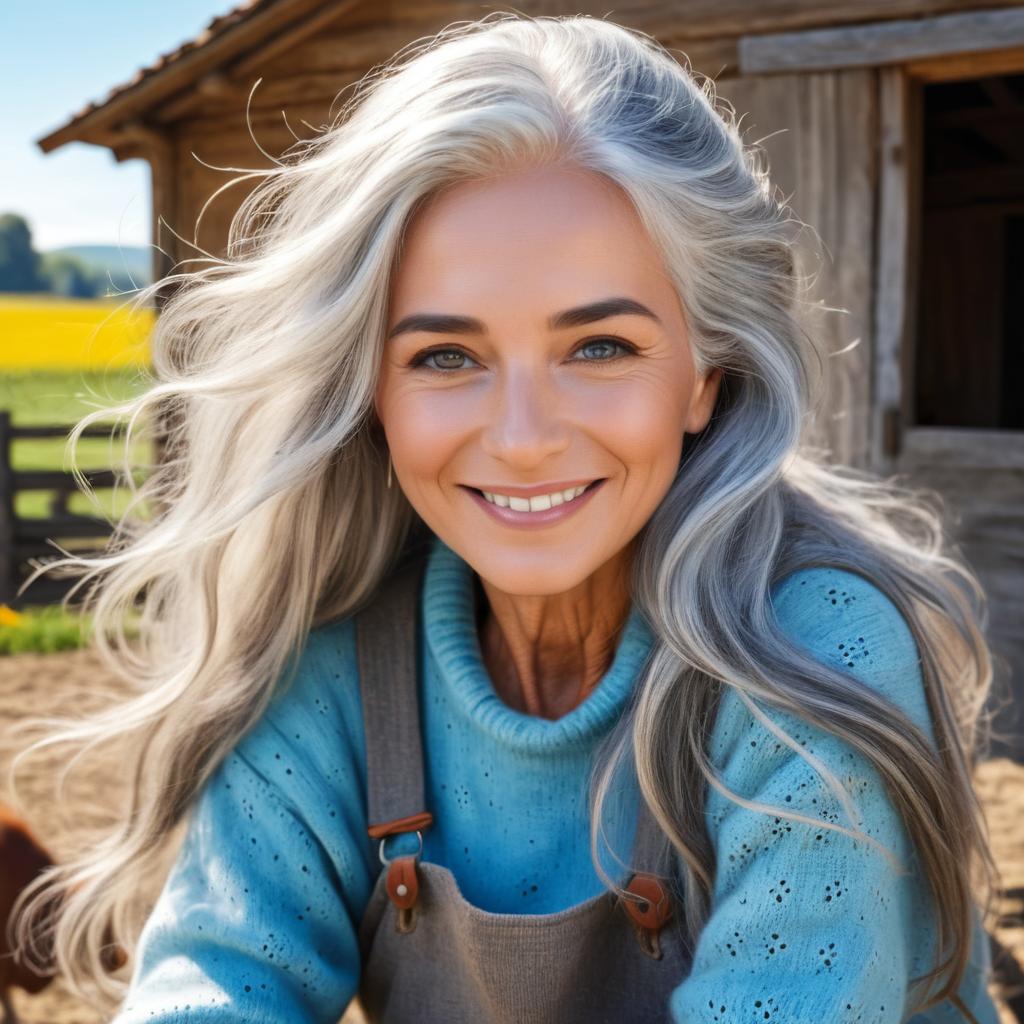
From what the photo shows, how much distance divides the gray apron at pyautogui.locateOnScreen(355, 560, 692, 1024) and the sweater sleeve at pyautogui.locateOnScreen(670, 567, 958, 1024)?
0.13 m

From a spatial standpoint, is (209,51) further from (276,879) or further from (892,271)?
(276,879)

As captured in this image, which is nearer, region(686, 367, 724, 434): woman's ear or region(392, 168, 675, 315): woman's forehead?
region(392, 168, 675, 315): woman's forehead

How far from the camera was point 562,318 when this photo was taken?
1.62 meters

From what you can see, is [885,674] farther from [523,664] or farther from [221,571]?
[221,571]

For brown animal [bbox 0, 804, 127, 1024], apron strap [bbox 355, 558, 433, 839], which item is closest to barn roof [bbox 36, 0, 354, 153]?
brown animal [bbox 0, 804, 127, 1024]

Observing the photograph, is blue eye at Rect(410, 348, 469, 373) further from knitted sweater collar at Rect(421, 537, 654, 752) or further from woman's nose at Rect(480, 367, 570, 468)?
knitted sweater collar at Rect(421, 537, 654, 752)

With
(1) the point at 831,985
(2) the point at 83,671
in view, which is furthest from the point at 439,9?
(1) the point at 831,985

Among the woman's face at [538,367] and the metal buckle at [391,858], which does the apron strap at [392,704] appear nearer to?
the metal buckle at [391,858]

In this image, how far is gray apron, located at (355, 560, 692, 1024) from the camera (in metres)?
1.67

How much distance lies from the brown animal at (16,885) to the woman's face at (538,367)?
4.83ft

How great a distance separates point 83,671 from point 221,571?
15.4ft

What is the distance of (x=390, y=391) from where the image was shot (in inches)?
71.2

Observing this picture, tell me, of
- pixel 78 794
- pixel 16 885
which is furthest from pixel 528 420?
pixel 78 794

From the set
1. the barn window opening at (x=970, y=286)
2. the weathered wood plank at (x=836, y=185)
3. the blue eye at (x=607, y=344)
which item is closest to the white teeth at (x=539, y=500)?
the blue eye at (x=607, y=344)
